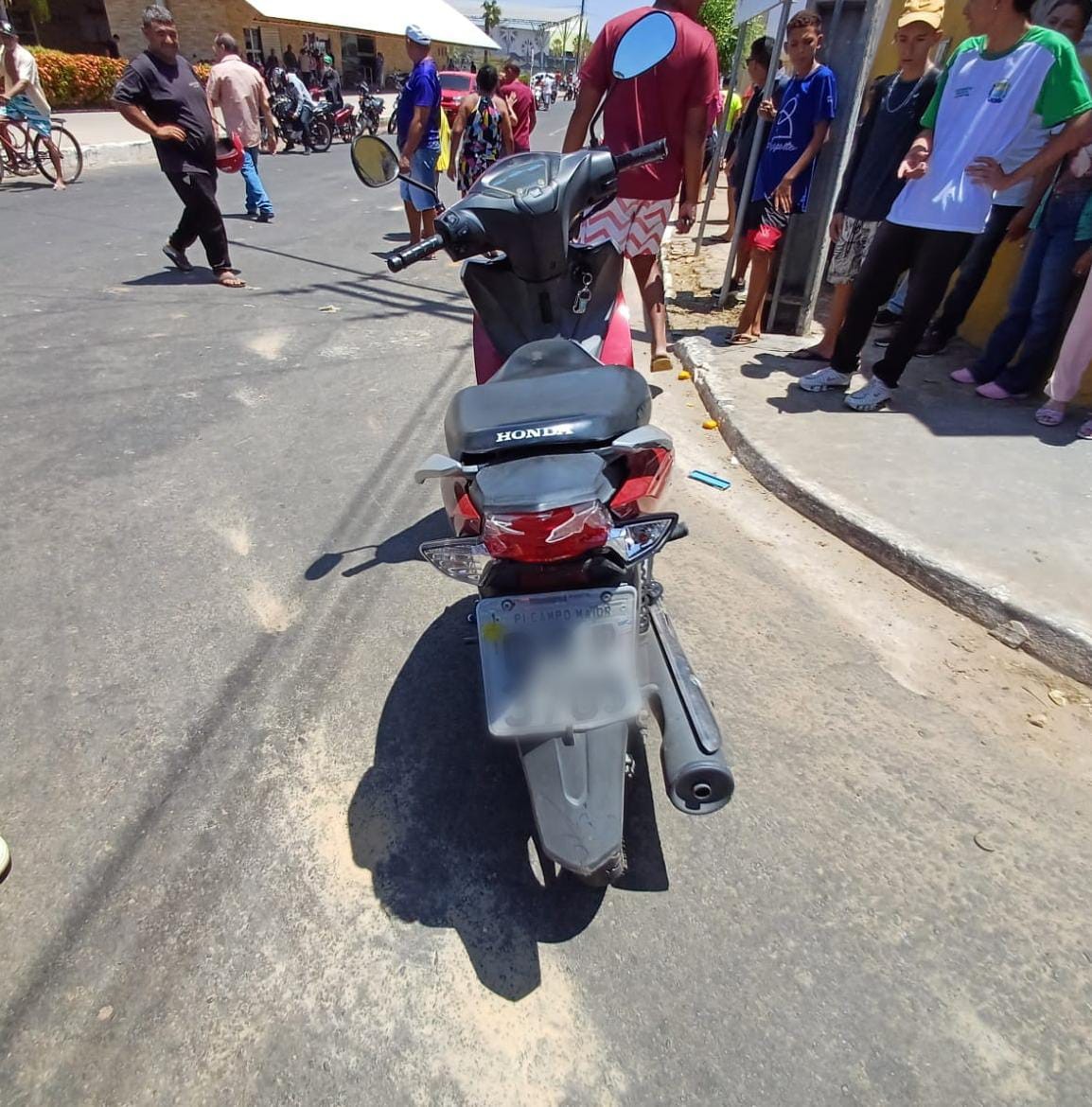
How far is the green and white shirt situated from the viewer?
3.35 metres

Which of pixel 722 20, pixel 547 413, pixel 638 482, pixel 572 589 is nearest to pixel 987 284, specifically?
pixel 638 482

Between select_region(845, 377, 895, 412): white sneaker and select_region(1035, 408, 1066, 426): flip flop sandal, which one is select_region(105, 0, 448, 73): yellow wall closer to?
select_region(845, 377, 895, 412): white sneaker

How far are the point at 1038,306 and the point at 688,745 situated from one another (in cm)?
405

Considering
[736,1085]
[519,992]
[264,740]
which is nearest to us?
[736,1085]

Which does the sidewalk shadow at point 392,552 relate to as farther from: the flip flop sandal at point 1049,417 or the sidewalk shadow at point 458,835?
the flip flop sandal at point 1049,417

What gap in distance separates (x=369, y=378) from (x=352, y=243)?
443 cm

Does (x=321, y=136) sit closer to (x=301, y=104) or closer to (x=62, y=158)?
(x=301, y=104)

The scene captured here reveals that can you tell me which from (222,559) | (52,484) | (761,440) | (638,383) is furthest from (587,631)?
(52,484)

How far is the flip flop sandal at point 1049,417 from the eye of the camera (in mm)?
4055

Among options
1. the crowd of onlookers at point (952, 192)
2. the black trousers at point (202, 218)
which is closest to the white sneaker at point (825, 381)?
the crowd of onlookers at point (952, 192)

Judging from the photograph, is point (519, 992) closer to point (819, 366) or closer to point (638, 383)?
point (638, 383)

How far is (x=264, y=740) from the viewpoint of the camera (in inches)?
90.8

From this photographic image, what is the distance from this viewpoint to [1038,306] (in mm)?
4215

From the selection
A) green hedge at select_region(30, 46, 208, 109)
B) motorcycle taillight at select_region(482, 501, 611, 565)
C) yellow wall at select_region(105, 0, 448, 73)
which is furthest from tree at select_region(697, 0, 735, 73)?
motorcycle taillight at select_region(482, 501, 611, 565)
